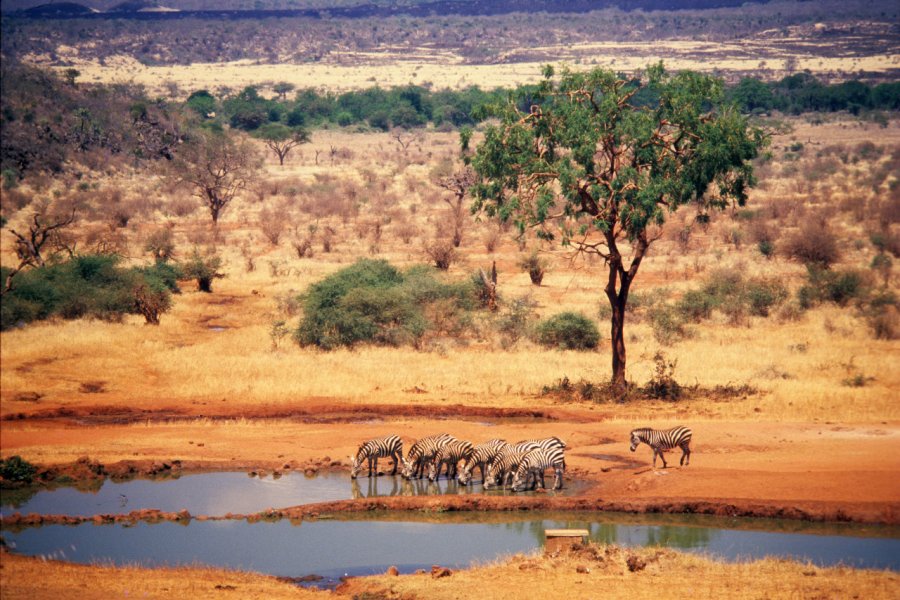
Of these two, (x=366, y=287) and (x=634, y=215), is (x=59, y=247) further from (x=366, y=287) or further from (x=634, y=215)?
(x=634, y=215)

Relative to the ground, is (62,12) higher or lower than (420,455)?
higher

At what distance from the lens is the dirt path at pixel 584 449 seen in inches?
679

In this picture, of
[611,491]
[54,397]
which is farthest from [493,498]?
[54,397]

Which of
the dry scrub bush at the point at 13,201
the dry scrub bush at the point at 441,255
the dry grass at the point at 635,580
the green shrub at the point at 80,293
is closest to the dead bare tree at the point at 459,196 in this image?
the dry scrub bush at the point at 441,255

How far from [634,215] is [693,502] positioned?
8.07m

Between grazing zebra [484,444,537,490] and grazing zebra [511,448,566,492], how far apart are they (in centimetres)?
15

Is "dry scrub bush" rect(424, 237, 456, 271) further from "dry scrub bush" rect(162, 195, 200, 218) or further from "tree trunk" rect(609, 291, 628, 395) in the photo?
"dry scrub bush" rect(162, 195, 200, 218)

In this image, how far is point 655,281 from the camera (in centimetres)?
4062

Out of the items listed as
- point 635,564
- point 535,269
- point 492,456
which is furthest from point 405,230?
point 635,564

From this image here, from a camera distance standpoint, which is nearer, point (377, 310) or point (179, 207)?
point (377, 310)

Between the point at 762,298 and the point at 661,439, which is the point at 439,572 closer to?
the point at 661,439

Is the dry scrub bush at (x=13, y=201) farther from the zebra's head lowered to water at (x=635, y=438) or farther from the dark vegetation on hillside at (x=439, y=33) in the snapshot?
the dark vegetation on hillside at (x=439, y=33)

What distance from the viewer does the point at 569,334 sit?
30.9 m

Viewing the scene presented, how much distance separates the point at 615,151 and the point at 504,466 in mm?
9778
